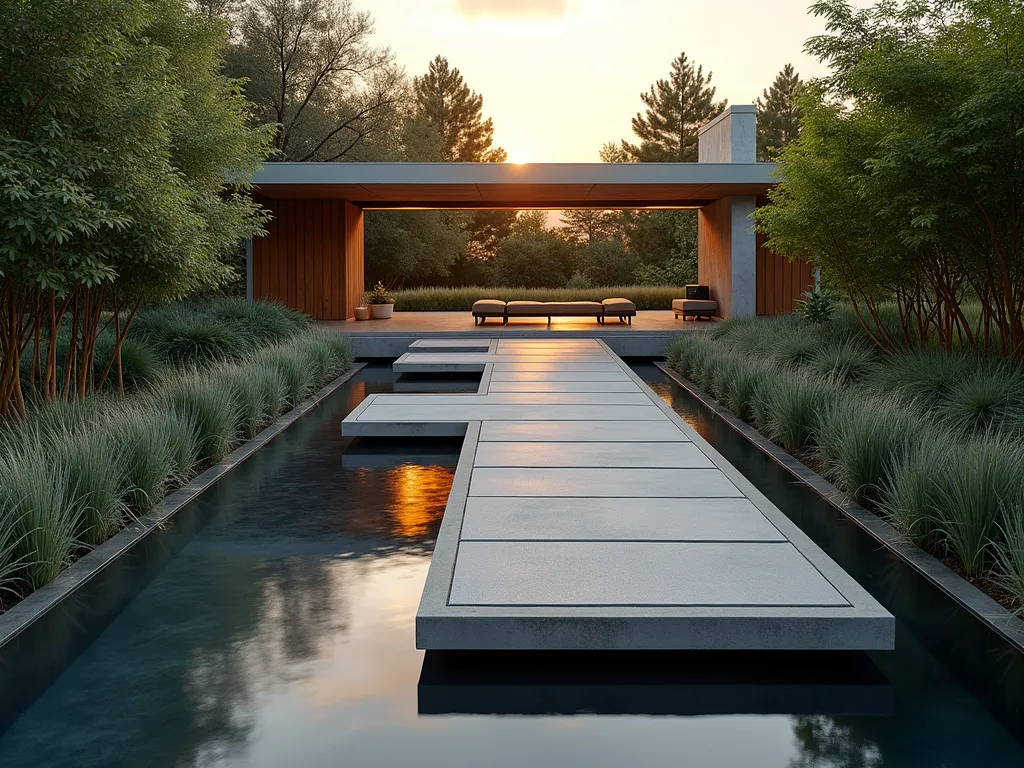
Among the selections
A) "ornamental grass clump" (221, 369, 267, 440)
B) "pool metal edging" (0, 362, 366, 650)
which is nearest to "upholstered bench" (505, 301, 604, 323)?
"ornamental grass clump" (221, 369, 267, 440)

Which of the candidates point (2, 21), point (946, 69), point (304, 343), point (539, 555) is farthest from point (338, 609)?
point (304, 343)

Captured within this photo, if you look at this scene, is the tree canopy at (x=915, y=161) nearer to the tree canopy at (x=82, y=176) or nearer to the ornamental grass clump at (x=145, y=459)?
the tree canopy at (x=82, y=176)

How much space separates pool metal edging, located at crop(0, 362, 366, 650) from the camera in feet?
14.2

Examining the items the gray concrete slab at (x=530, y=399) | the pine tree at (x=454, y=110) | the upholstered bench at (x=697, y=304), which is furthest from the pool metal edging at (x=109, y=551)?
the pine tree at (x=454, y=110)

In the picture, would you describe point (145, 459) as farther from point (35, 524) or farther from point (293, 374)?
point (293, 374)

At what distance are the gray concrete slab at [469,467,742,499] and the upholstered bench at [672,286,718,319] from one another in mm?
13861

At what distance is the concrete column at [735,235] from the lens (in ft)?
62.3

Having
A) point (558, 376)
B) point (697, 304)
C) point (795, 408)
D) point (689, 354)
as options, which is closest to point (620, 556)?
point (795, 408)

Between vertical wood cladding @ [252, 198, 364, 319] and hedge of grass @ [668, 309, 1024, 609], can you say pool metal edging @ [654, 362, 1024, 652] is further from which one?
vertical wood cladding @ [252, 198, 364, 319]

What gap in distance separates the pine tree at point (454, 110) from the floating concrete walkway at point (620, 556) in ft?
144

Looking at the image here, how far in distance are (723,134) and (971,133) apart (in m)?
12.1

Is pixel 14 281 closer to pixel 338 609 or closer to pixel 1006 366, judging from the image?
pixel 338 609

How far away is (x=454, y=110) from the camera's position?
50.9 metres

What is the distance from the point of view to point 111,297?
1010cm
